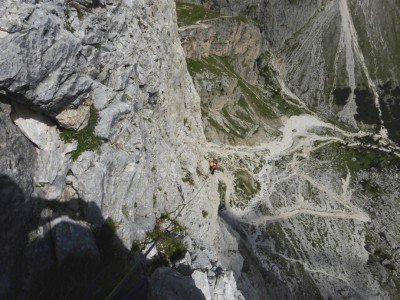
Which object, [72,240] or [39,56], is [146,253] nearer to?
[72,240]

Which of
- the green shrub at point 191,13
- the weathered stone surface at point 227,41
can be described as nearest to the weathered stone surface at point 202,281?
the weathered stone surface at point 227,41

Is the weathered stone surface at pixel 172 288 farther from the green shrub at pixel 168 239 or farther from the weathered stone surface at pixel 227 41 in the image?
the weathered stone surface at pixel 227 41

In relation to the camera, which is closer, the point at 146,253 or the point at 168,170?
the point at 146,253

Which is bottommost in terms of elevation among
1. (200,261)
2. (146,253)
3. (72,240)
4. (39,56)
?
(200,261)

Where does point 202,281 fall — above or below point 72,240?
below

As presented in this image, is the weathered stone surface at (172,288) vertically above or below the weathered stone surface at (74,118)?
below

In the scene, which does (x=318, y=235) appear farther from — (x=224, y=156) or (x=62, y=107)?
(x=62, y=107)

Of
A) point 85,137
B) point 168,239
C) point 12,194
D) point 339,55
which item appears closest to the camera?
point 12,194

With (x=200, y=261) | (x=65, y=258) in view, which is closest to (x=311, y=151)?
(x=200, y=261)

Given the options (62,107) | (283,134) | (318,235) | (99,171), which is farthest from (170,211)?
(283,134)
